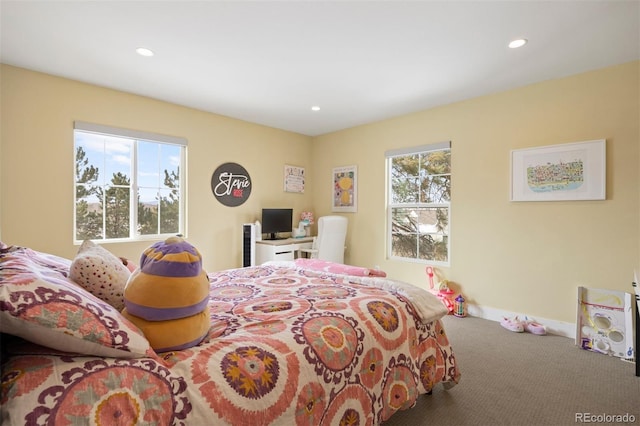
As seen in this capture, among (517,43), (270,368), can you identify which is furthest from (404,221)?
(270,368)

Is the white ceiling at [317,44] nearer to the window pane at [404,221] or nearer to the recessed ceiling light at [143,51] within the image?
the recessed ceiling light at [143,51]

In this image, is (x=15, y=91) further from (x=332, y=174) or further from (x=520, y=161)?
(x=520, y=161)

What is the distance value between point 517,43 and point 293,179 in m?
3.42

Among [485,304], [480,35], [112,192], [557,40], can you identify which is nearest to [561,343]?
[485,304]

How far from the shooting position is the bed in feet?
2.51

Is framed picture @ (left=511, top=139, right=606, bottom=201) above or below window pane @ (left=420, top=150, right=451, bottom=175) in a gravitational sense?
below

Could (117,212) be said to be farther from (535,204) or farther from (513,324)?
(535,204)

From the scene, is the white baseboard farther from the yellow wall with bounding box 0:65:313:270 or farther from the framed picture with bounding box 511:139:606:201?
the yellow wall with bounding box 0:65:313:270

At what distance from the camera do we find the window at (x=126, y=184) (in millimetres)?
3176

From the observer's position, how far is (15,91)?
2.71 metres

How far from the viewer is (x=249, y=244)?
421 cm

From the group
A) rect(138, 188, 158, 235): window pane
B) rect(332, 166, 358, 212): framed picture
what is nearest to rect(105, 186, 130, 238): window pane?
rect(138, 188, 158, 235): window pane

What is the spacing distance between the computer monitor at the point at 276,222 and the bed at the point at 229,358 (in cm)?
258

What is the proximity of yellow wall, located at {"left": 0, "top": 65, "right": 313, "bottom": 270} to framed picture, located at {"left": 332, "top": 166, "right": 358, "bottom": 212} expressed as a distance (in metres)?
1.11
